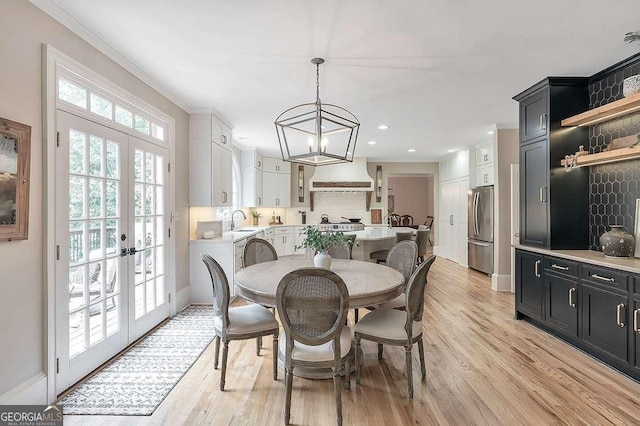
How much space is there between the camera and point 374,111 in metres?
4.61

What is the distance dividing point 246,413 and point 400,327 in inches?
46.2

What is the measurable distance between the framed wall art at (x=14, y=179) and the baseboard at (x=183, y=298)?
2366 mm

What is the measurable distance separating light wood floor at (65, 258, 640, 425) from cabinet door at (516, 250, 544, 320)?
39cm

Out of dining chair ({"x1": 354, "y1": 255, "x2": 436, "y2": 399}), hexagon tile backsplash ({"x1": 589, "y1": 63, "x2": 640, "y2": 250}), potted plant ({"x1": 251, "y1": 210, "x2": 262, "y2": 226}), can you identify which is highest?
hexagon tile backsplash ({"x1": 589, "y1": 63, "x2": 640, "y2": 250})

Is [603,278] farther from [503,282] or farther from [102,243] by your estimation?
[102,243]

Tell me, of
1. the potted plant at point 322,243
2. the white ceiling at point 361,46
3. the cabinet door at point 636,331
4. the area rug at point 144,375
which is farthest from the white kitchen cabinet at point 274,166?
the cabinet door at point 636,331

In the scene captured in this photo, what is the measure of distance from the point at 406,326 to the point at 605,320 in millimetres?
1809

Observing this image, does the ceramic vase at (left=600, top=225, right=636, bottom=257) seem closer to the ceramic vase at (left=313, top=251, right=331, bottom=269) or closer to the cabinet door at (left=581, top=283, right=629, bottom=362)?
the cabinet door at (left=581, top=283, right=629, bottom=362)

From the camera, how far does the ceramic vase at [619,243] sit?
9.65 ft

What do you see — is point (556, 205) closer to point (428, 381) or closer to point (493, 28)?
point (493, 28)

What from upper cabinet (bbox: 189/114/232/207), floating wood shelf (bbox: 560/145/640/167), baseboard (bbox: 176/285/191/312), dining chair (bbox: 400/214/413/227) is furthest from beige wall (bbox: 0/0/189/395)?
dining chair (bbox: 400/214/413/227)

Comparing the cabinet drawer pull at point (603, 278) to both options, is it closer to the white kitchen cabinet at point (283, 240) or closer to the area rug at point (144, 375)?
the area rug at point (144, 375)

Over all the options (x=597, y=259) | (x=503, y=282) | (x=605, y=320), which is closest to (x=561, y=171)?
(x=597, y=259)

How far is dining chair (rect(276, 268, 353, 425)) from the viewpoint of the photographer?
199 centimetres
